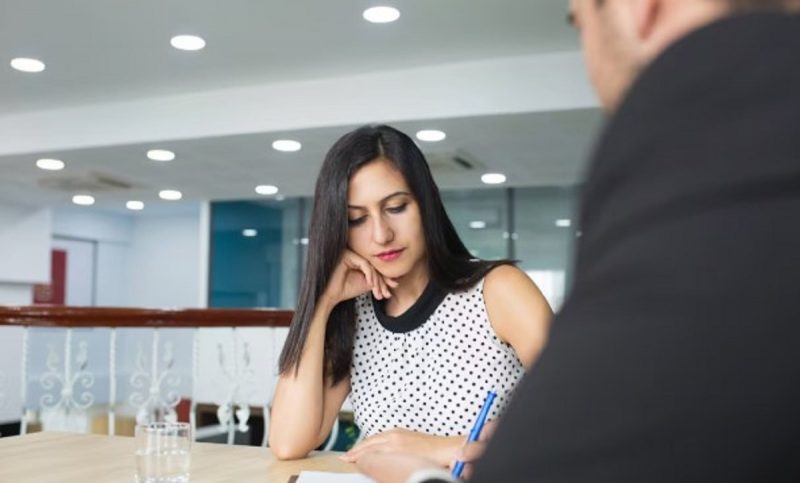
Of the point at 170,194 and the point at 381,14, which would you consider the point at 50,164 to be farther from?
the point at 381,14

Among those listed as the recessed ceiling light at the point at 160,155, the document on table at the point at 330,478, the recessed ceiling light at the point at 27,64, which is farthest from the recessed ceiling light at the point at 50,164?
the document on table at the point at 330,478

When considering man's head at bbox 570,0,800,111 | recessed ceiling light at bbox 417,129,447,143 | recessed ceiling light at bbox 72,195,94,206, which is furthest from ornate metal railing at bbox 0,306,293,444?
man's head at bbox 570,0,800,111

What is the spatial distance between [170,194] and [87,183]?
2.94 ft

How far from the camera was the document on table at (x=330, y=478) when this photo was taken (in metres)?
1.21

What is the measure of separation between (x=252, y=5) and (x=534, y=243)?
5119 mm

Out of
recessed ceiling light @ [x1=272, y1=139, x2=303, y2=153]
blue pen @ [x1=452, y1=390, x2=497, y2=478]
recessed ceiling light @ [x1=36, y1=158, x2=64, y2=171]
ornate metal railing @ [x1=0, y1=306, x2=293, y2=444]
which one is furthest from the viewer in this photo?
recessed ceiling light @ [x1=36, y1=158, x2=64, y2=171]

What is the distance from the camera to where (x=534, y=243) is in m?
8.56

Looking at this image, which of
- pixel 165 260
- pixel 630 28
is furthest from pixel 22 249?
pixel 630 28

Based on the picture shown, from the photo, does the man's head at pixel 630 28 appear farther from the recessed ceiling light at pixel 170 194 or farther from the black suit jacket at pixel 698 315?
the recessed ceiling light at pixel 170 194

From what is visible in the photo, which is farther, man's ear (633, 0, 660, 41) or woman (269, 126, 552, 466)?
woman (269, 126, 552, 466)

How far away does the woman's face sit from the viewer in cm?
163

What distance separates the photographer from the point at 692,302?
325 millimetres

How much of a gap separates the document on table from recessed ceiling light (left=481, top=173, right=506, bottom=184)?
5.87 m

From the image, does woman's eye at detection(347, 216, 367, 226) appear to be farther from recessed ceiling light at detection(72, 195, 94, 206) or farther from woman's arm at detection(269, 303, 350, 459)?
recessed ceiling light at detection(72, 195, 94, 206)
